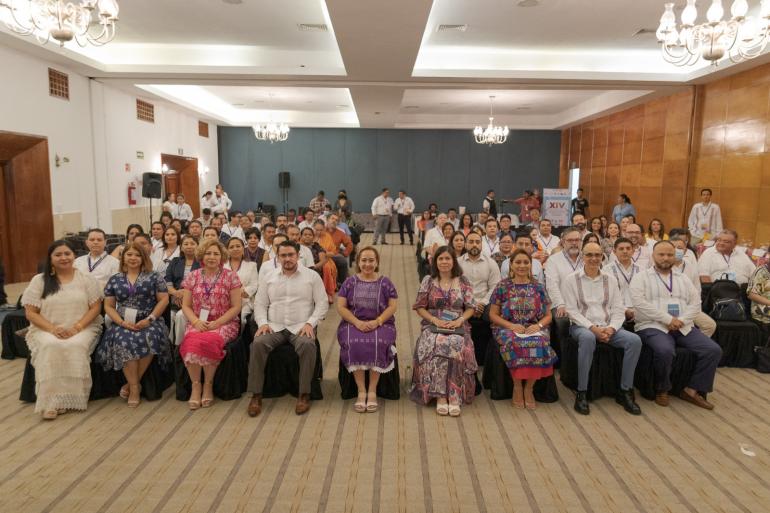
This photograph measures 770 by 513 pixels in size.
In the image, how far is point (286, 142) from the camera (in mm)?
18312

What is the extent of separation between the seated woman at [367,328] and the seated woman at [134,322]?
1421 millimetres

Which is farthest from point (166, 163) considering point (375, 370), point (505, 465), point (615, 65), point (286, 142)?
point (505, 465)

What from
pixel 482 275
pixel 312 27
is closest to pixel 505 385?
pixel 482 275

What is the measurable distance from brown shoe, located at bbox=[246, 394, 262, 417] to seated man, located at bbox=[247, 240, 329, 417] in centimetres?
2

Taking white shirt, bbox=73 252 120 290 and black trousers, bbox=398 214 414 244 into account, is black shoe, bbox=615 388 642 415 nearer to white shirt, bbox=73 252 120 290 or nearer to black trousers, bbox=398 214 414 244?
white shirt, bbox=73 252 120 290

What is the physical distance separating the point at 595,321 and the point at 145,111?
36.3ft

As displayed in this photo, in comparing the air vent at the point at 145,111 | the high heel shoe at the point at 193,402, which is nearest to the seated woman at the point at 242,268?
the high heel shoe at the point at 193,402

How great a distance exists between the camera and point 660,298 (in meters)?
4.30

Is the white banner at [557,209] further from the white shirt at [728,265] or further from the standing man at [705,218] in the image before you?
the white shirt at [728,265]

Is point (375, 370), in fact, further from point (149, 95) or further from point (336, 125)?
point (336, 125)

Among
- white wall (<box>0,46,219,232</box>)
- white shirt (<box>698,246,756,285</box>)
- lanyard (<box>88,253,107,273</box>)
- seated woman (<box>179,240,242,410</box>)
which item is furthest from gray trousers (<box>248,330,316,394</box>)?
white wall (<box>0,46,219,232</box>)

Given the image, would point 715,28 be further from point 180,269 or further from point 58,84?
point 58,84

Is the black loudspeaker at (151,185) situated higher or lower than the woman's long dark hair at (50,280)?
higher

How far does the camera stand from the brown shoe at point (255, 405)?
3.88 meters
